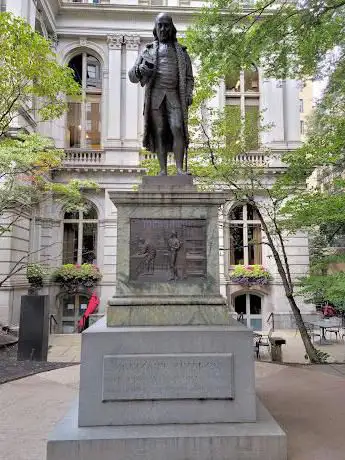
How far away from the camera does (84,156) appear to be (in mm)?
22531

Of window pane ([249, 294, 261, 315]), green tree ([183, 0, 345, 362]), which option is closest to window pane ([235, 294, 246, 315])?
window pane ([249, 294, 261, 315])

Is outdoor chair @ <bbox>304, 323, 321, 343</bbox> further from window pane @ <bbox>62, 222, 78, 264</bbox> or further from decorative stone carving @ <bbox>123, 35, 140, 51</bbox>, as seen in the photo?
decorative stone carving @ <bbox>123, 35, 140, 51</bbox>

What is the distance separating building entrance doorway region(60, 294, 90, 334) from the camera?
21.5m

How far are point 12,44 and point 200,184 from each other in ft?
23.2

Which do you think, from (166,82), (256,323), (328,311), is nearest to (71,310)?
(256,323)

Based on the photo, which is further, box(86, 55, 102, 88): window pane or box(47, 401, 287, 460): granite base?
box(86, 55, 102, 88): window pane

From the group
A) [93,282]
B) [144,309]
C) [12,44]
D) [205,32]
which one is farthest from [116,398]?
[93,282]

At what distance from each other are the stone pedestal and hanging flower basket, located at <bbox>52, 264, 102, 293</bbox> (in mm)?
16266

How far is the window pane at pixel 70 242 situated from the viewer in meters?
22.5

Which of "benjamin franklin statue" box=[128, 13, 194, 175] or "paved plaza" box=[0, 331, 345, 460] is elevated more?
"benjamin franklin statue" box=[128, 13, 194, 175]

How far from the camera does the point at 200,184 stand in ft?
43.6

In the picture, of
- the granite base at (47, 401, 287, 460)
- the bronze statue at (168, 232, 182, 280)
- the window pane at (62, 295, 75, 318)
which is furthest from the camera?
the window pane at (62, 295, 75, 318)

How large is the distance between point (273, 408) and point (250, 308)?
17.5m

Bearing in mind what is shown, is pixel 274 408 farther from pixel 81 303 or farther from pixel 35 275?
pixel 81 303
